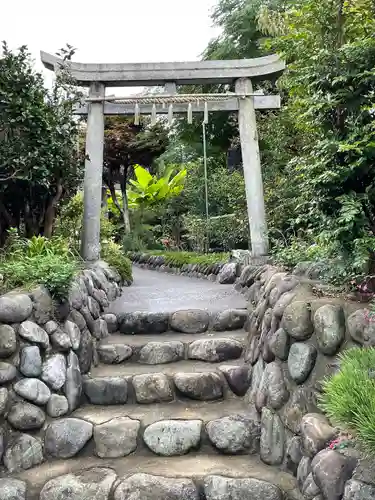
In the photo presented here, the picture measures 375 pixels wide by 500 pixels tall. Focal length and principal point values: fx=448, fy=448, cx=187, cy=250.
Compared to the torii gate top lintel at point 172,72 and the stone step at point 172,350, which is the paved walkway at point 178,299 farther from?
the torii gate top lintel at point 172,72

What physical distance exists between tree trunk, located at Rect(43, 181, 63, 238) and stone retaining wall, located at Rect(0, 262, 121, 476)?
192cm

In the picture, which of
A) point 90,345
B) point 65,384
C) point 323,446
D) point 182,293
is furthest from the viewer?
point 182,293

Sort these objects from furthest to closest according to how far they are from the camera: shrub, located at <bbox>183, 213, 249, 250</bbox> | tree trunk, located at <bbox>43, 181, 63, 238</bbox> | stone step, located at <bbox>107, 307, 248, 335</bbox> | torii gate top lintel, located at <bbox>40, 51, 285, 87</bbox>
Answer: shrub, located at <bbox>183, 213, 249, 250</bbox>, torii gate top lintel, located at <bbox>40, 51, 285, 87</bbox>, tree trunk, located at <bbox>43, 181, 63, 238</bbox>, stone step, located at <bbox>107, 307, 248, 335</bbox>

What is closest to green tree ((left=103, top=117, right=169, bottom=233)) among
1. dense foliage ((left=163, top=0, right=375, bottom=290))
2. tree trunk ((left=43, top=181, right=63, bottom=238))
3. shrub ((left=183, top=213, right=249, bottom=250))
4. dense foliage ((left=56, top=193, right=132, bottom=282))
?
shrub ((left=183, top=213, right=249, bottom=250))

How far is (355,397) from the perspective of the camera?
2154 mm

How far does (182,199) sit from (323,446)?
11.3m

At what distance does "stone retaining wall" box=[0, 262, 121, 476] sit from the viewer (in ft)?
10.1

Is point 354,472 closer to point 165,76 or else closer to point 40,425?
point 40,425

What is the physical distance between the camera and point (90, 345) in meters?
3.95

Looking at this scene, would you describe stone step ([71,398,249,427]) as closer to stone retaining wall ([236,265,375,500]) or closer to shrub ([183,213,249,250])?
stone retaining wall ([236,265,375,500])

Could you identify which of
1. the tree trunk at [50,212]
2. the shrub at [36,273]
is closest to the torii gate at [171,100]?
the tree trunk at [50,212]

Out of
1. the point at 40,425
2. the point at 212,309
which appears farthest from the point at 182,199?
the point at 40,425

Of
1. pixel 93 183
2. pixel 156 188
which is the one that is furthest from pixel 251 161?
pixel 156 188

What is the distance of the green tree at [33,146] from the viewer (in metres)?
4.63
